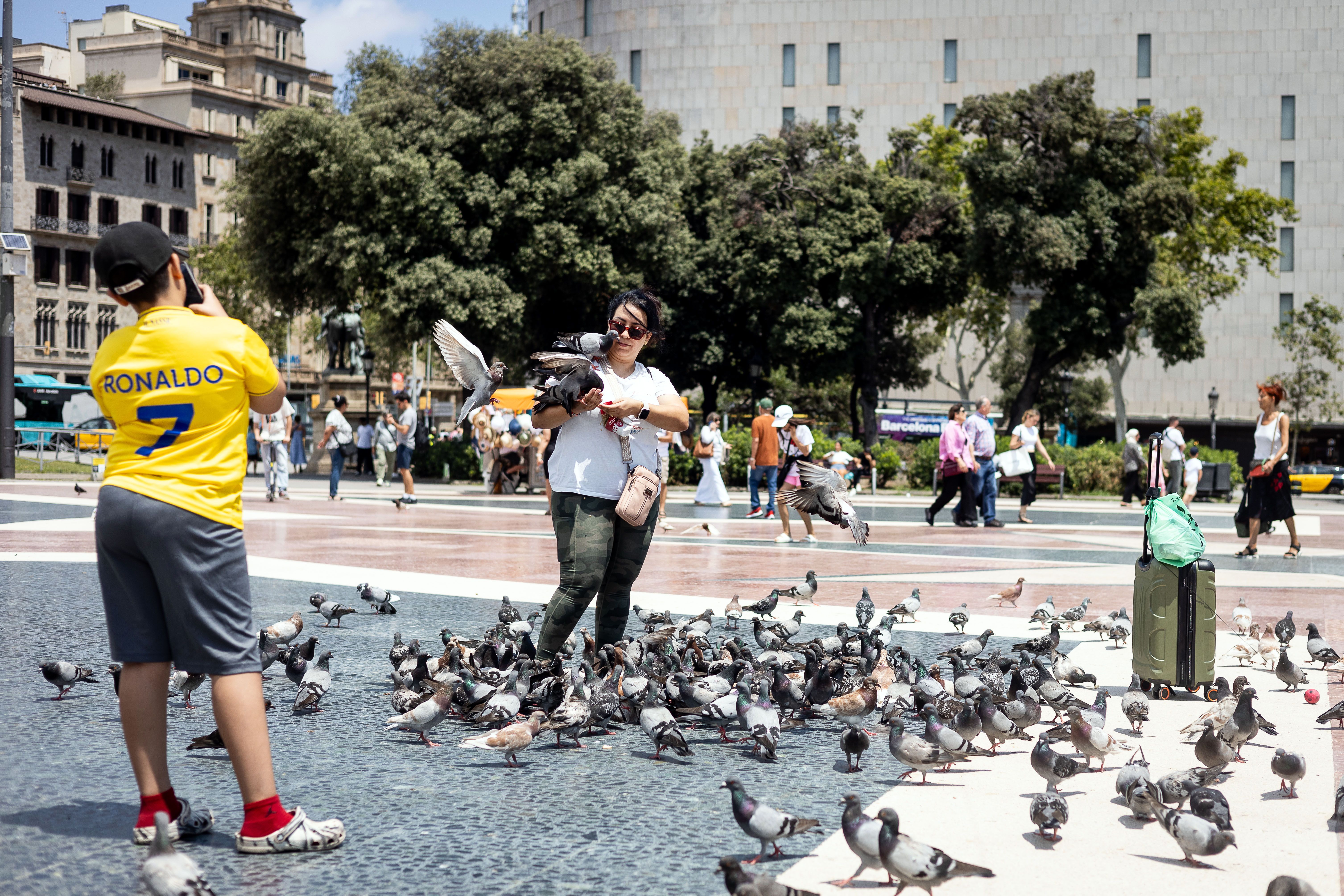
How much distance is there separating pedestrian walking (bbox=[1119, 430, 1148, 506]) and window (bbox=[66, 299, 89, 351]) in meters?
60.8

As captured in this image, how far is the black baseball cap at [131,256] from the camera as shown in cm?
356

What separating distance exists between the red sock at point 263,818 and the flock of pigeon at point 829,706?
1305 millimetres

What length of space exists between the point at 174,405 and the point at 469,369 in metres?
2.40

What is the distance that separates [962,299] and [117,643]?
1489 inches

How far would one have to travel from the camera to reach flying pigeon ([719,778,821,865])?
3756mm

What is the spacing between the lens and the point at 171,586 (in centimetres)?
352

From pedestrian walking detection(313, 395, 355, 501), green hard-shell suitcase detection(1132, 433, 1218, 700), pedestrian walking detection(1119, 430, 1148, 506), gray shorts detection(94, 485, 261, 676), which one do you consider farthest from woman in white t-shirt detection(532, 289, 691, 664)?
pedestrian walking detection(1119, 430, 1148, 506)

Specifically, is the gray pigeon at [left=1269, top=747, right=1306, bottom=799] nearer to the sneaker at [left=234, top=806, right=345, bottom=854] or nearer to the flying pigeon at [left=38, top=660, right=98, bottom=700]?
the sneaker at [left=234, top=806, right=345, bottom=854]

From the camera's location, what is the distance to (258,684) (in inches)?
144

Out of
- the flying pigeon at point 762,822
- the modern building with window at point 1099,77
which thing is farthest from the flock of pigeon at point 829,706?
the modern building with window at point 1099,77

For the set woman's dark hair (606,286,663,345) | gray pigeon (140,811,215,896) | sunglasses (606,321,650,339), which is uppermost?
woman's dark hair (606,286,663,345)

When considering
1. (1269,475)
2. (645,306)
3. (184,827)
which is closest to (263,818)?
(184,827)

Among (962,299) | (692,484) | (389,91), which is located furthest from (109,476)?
(962,299)

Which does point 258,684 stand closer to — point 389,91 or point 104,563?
point 104,563
